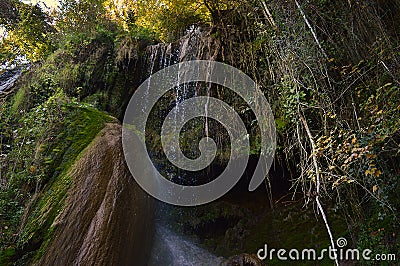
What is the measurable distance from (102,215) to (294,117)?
247cm

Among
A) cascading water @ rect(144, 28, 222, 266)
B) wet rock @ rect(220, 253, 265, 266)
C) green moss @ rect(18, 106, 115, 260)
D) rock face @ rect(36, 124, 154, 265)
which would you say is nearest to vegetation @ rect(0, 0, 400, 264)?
green moss @ rect(18, 106, 115, 260)

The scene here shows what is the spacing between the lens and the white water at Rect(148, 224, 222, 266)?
4.96 meters

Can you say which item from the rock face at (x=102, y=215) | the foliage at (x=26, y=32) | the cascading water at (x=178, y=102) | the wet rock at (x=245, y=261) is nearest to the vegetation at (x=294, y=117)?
the rock face at (x=102, y=215)

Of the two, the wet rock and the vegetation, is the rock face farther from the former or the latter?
the wet rock

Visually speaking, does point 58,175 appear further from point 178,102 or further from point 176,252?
point 178,102

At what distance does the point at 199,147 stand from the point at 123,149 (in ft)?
6.74

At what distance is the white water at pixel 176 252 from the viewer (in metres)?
4.96

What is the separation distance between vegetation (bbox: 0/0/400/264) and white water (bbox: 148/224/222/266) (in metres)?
0.34

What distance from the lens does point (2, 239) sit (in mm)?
2793

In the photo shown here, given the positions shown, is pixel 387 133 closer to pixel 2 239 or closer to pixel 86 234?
pixel 86 234

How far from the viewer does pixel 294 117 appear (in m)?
3.47

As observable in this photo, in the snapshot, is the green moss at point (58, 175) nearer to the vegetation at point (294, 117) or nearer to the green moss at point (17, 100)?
the vegetation at point (294, 117)

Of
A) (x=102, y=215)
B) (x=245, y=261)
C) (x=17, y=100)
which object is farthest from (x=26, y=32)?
(x=245, y=261)

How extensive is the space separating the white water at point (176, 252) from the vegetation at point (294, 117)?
0.34 meters
